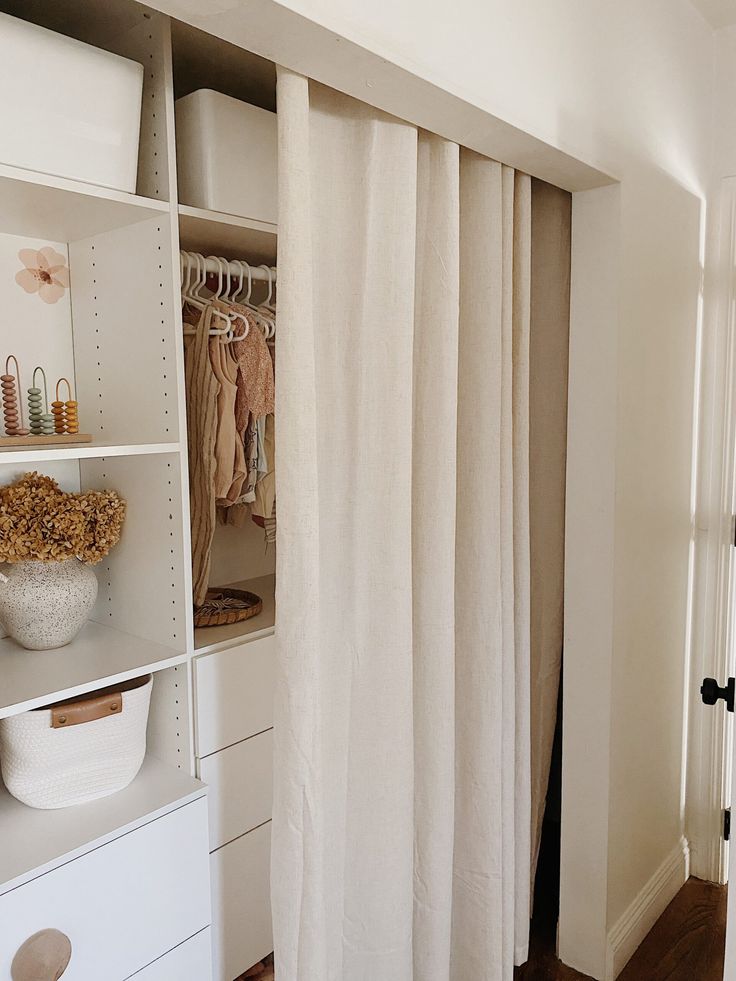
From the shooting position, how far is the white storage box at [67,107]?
129 centimetres

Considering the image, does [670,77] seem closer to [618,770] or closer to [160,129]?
[160,129]

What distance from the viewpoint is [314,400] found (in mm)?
1395

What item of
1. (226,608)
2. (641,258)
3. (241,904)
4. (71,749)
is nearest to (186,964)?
(241,904)

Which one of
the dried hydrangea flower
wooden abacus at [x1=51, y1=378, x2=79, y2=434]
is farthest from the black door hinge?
wooden abacus at [x1=51, y1=378, x2=79, y2=434]

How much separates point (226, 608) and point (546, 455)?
866 millimetres

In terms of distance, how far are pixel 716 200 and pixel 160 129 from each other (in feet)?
5.43

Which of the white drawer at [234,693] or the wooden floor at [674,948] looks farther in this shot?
the wooden floor at [674,948]

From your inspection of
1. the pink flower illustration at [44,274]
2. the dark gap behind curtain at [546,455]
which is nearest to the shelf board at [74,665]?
the pink flower illustration at [44,274]

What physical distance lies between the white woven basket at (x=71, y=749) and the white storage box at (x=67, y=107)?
91 centimetres

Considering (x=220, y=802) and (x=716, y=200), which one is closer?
(x=220, y=802)

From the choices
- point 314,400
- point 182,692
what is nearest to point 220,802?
point 182,692

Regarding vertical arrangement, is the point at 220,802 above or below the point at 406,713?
below

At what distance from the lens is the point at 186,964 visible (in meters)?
1.55

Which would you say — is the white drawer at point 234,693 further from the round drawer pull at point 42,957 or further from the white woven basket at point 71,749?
the round drawer pull at point 42,957
